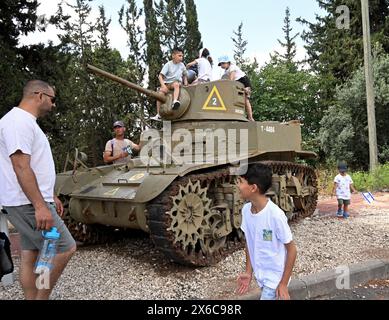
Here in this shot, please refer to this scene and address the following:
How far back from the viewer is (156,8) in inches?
956

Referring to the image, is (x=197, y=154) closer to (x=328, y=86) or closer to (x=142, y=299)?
(x=142, y=299)

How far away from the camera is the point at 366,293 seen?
4762 mm

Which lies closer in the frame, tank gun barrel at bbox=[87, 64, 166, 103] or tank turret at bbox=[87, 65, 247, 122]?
tank gun barrel at bbox=[87, 64, 166, 103]

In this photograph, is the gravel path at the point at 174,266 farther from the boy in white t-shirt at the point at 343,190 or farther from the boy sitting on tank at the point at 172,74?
the boy sitting on tank at the point at 172,74

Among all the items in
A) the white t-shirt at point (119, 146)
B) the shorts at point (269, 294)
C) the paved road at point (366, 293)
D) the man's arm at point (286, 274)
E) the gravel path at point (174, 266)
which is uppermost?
the white t-shirt at point (119, 146)

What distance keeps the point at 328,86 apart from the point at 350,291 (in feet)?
63.1

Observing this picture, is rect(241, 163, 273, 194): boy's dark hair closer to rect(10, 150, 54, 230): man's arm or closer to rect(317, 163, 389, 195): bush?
rect(10, 150, 54, 230): man's arm

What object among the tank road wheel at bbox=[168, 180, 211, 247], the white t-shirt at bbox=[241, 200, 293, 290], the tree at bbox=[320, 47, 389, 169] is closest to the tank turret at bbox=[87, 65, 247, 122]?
the tank road wheel at bbox=[168, 180, 211, 247]

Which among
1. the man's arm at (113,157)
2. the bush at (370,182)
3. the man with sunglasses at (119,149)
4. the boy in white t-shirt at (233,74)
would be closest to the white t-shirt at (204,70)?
the boy in white t-shirt at (233,74)

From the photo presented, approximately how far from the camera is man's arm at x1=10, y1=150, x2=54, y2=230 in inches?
126

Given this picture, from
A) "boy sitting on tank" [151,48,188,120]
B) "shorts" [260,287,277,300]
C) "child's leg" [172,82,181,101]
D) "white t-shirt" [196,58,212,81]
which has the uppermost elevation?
"white t-shirt" [196,58,212,81]

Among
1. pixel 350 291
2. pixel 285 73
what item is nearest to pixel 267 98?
pixel 285 73

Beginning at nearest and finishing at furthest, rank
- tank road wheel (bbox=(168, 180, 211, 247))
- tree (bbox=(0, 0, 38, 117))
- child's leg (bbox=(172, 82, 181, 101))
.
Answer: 1. tank road wheel (bbox=(168, 180, 211, 247))
2. child's leg (bbox=(172, 82, 181, 101))
3. tree (bbox=(0, 0, 38, 117))

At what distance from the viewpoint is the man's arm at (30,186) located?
3207mm
